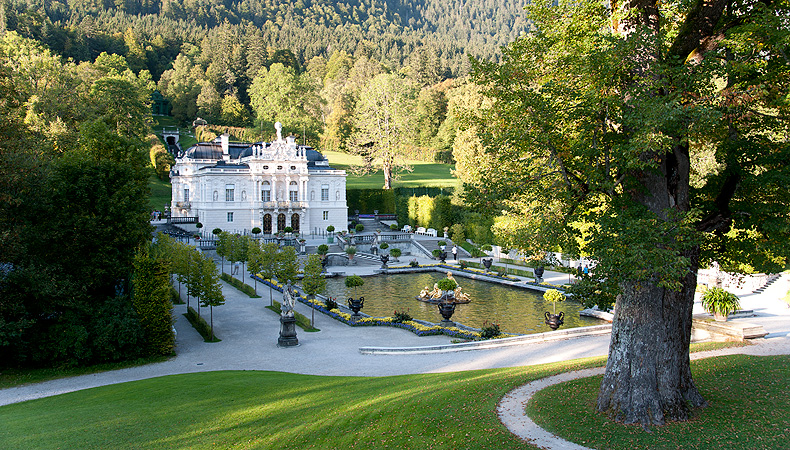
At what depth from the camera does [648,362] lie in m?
10.4

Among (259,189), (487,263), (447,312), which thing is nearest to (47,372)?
(447,312)

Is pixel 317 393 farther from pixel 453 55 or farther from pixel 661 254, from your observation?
pixel 453 55

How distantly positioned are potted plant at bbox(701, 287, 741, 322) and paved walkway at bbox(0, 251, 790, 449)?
4.69 feet

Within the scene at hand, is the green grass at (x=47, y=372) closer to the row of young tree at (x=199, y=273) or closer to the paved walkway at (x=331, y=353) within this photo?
the paved walkway at (x=331, y=353)

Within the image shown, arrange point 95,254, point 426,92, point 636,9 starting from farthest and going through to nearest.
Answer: point 426,92 < point 95,254 < point 636,9

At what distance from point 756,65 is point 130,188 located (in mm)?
21159

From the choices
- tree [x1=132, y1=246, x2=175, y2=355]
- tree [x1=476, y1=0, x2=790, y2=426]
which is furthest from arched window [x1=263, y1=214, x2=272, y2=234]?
tree [x1=476, y1=0, x2=790, y2=426]

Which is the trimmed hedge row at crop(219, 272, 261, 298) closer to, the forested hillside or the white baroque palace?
the white baroque palace

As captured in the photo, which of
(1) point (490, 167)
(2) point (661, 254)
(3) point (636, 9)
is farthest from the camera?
(1) point (490, 167)

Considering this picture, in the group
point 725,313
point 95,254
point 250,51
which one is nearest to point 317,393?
point 95,254

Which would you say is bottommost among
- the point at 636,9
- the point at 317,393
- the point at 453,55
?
the point at 317,393

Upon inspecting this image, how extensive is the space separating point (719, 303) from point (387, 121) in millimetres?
53128

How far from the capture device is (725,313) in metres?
19.3

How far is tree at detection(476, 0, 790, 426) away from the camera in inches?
376
